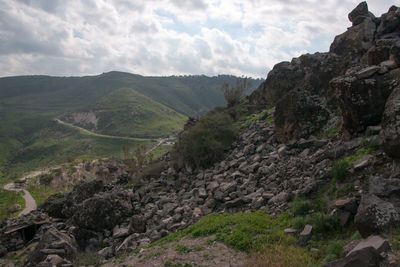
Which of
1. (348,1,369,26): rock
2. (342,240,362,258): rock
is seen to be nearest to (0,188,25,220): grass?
(342,240,362,258): rock

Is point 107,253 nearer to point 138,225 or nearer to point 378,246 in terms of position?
point 138,225

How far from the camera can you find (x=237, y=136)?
26.9m

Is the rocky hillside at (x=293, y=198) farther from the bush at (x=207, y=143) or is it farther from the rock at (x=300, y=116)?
the bush at (x=207, y=143)

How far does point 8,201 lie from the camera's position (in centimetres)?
5344

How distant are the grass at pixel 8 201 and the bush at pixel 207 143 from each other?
1375 inches

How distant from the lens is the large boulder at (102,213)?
771 inches

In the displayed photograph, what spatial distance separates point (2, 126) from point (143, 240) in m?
186

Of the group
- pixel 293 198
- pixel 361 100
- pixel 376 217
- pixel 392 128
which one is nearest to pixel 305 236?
pixel 376 217

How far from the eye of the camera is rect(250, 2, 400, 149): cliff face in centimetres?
1182

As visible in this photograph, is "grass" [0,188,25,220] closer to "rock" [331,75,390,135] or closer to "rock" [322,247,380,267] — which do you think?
"rock" [331,75,390,135]

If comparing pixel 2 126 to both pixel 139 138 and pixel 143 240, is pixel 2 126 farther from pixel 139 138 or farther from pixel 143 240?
pixel 143 240

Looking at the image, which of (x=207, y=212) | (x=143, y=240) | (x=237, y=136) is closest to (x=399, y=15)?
(x=237, y=136)

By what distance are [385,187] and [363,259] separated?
3272 mm

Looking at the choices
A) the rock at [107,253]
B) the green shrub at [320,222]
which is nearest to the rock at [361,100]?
the green shrub at [320,222]
